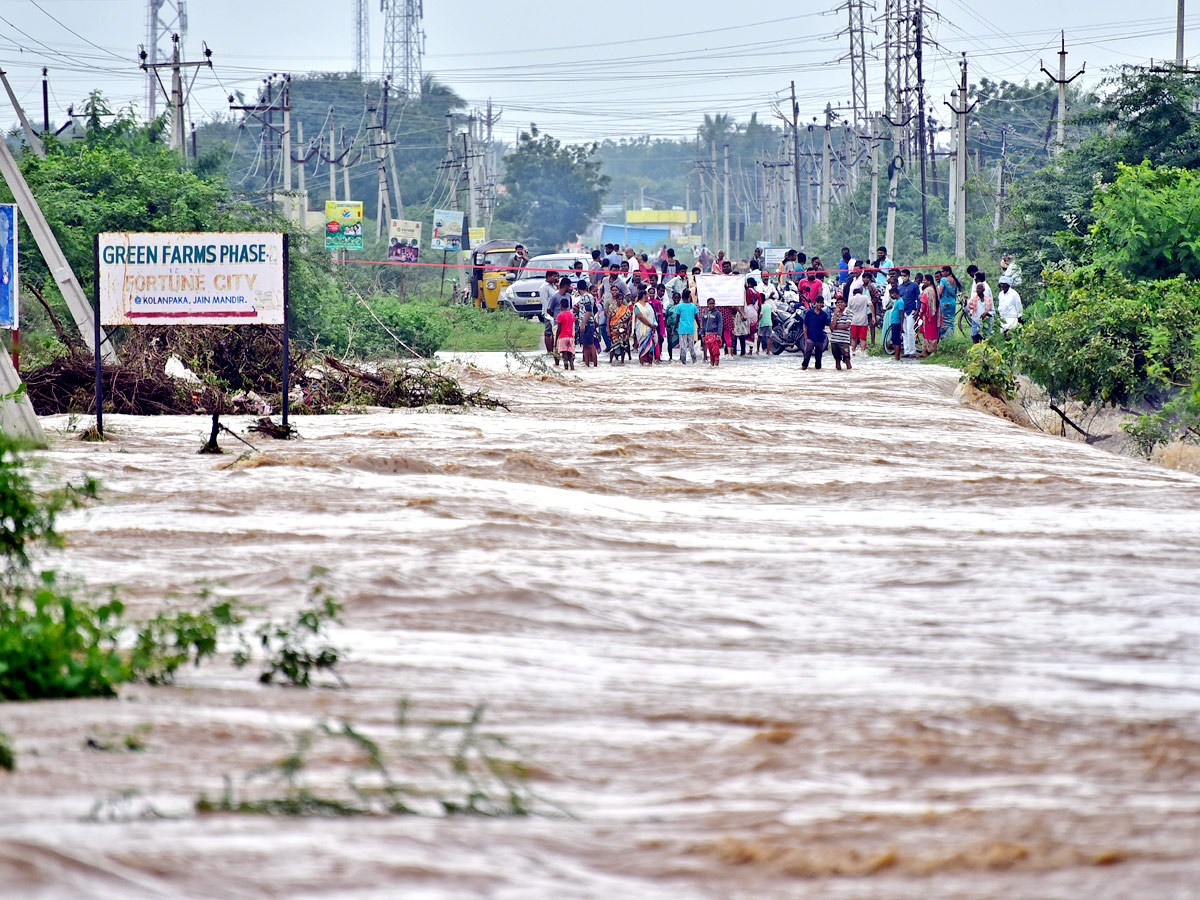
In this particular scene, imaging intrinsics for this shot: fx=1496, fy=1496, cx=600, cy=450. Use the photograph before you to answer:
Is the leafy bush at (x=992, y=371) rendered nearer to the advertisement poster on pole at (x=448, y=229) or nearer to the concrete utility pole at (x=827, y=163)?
the advertisement poster on pole at (x=448, y=229)

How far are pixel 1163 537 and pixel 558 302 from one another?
1573 centimetres

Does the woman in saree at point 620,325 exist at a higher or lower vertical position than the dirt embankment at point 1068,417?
higher

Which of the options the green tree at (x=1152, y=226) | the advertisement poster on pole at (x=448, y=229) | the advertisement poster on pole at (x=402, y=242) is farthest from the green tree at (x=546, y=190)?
the green tree at (x=1152, y=226)

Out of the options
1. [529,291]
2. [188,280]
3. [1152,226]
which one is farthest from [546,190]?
[188,280]

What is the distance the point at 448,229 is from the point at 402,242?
22.5ft

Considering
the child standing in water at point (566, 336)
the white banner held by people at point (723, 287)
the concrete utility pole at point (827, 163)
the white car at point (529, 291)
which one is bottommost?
the child standing in water at point (566, 336)

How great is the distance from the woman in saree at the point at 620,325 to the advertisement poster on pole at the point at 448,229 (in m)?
23.0

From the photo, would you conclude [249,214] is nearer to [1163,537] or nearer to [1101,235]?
[1101,235]

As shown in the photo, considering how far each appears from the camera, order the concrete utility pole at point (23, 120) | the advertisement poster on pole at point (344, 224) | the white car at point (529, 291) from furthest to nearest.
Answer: the white car at point (529, 291) → the advertisement poster on pole at point (344, 224) → the concrete utility pole at point (23, 120)

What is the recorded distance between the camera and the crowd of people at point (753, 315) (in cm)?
2278

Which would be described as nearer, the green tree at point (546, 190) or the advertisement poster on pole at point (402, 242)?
the advertisement poster on pole at point (402, 242)

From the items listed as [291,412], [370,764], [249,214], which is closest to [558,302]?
[249,214]

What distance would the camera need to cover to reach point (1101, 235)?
1870 centimetres

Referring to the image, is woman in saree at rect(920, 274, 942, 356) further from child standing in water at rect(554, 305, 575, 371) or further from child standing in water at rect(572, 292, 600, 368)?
child standing in water at rect(554, 305, 575, 371)
